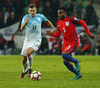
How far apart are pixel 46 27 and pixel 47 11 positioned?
1.28 m

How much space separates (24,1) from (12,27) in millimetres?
2995

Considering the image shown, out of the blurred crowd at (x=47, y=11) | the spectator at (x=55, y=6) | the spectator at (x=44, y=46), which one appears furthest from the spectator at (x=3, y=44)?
the spectator at (x=55, y=6)

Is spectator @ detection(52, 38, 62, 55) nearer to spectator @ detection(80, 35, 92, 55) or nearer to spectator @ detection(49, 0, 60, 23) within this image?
spectator @ detection(80, 35, 92, 55)

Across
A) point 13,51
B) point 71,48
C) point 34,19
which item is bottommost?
point 13,51

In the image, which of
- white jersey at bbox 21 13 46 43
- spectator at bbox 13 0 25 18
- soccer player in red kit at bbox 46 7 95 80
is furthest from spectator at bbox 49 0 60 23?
soccer player in red kit at bbox 46 7 95 80

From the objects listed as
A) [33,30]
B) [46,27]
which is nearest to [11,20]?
[46,27]

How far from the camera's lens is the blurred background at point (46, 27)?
22531 mm

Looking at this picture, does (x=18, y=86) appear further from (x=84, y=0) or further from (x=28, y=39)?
(x=84, y=0)

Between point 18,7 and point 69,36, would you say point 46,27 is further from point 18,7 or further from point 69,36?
point 69,36

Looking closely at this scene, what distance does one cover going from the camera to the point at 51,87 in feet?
23.2

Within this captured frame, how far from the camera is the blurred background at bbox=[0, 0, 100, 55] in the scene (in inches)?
887

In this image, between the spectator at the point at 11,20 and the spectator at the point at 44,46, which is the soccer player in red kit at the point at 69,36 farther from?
the spectator at the point at 11,20

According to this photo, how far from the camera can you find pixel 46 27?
23844mm

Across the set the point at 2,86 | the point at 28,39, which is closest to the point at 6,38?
the point at 28,39
